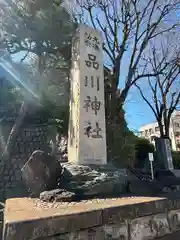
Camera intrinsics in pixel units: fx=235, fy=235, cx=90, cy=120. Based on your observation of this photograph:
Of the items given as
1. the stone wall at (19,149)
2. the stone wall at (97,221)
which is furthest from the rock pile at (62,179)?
the stone wall at (19,149)

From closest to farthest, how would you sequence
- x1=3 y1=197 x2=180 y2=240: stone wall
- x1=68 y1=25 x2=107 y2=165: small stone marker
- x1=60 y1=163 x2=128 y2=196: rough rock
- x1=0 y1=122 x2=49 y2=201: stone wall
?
x1=3 y1=197 x2=180 y2=240: stone wall, x1=60 y1=163 x2=128 y2=196: rough rock, x1=68 y1=25 x2=107 y2=165: small stone marker, x1=0 y1=122 x2=49 y2=201: stone wall

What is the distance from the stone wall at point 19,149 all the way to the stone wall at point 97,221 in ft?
18.8

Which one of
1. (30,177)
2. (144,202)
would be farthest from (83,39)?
(144,202)

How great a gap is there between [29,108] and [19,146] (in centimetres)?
146

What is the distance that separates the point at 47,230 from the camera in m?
1.96

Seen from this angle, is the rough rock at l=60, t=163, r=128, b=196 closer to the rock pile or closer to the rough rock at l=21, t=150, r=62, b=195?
the rock pile

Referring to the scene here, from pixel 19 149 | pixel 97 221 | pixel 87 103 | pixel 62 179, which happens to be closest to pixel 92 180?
pixel 62 179

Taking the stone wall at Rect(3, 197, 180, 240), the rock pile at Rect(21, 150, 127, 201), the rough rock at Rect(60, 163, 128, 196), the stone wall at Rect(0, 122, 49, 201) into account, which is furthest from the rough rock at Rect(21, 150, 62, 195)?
the stone wall at Rect(0, 122, 49, 201)

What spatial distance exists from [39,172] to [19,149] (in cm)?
549

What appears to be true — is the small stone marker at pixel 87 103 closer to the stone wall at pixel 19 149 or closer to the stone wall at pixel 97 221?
the stone wall at pixel 97 221

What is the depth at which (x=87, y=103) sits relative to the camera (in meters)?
4.45

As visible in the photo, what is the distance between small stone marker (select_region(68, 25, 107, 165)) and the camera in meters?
4.27

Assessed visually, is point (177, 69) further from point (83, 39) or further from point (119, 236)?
point (119, 236)

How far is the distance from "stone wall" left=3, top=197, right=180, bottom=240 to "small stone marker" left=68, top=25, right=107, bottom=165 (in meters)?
1.67
